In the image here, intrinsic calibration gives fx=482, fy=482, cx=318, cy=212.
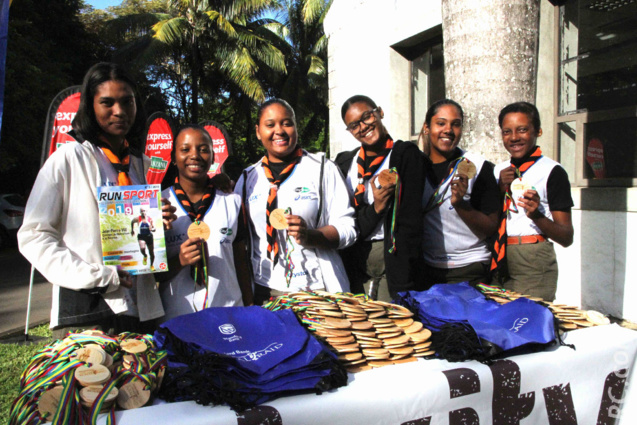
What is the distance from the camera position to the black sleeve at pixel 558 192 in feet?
8.91

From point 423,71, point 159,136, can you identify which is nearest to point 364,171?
point 423,71

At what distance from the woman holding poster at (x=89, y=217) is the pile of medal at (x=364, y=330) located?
0.68 m

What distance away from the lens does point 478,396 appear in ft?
5.95

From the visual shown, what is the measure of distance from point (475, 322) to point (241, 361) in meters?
0.99

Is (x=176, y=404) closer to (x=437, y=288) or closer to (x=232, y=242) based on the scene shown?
(x=232, y=242)

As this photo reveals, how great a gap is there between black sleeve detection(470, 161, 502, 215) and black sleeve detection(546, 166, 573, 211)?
32cm

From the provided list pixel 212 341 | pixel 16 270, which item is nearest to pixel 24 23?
pixel 16 270

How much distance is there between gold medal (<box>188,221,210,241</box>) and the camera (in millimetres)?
2162

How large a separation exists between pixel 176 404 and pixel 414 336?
0.94 m

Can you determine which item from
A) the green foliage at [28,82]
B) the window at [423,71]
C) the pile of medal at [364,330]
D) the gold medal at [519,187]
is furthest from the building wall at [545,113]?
the green foliage at [28,82]

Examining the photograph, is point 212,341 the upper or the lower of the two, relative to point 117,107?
lower

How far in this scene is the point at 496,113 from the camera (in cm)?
383

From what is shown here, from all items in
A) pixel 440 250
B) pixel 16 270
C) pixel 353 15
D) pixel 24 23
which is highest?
pixel 24 23

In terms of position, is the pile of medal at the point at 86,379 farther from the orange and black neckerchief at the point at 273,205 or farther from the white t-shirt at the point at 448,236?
the white t-shirt at the point at 448,236
